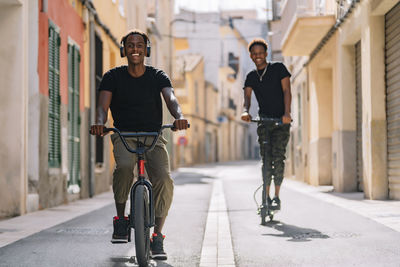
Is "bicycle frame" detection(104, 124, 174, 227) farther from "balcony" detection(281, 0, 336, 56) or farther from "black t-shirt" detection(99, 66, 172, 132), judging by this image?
"balcony" detection(281, 0, 336, 56)

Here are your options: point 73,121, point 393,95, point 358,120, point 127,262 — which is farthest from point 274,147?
point 358,120

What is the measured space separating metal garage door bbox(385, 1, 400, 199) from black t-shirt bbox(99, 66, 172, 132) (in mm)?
6112

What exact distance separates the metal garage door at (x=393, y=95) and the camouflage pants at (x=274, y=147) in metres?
3.42

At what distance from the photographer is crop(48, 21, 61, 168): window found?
35.7 feet

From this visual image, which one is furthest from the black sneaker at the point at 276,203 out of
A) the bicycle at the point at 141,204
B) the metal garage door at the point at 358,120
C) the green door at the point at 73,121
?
the metal garage door at the point at 358,120

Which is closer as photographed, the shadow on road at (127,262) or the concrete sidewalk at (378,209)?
the shadow on road at (127,262)

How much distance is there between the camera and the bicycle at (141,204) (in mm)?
4402

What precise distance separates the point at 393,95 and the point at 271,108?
3748 millimetres

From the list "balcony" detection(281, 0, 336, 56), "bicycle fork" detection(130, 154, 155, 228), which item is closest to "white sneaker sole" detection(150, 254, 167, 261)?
"bicycle fork" detection(130, 154, 155, 228)

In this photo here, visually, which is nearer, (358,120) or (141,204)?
(141,204)

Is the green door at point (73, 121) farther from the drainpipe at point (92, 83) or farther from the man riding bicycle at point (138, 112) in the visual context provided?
the man riding bicycle at point (138, 112)

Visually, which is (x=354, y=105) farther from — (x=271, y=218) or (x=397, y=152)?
(x=271, y=218)

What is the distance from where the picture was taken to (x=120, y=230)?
485cm

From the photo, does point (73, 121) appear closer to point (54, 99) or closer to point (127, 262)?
point (54, 99)
